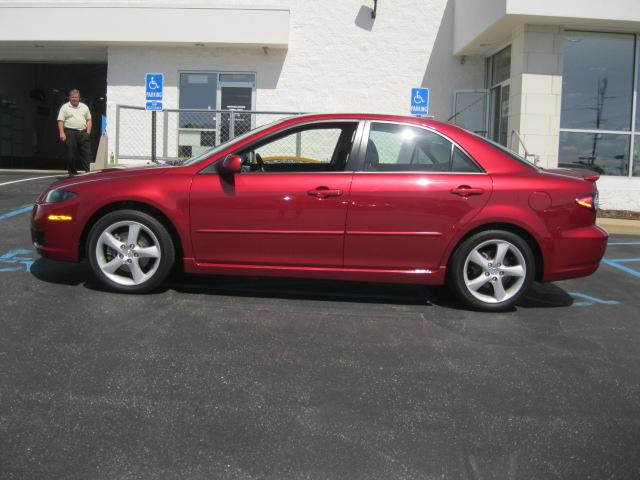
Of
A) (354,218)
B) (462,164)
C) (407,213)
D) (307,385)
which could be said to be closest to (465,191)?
(462,164)

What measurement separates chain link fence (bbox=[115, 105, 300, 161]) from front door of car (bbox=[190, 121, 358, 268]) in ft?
26.7

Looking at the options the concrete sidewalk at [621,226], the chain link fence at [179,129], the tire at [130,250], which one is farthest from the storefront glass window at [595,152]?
the tire at [130,250]

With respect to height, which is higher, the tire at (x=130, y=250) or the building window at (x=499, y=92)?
the building window at (x=499, y=92)

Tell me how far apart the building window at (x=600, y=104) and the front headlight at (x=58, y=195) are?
403 inches

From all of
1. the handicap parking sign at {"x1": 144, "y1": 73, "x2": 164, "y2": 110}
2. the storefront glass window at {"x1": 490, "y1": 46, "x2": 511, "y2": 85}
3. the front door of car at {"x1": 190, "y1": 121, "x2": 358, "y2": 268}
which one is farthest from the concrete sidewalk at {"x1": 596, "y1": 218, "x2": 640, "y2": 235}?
the handicap parking sign at {"x1": 144, "y1": 73, "x2": 164, "y2": 110}

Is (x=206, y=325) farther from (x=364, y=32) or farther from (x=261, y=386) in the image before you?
(x=364, y=32)

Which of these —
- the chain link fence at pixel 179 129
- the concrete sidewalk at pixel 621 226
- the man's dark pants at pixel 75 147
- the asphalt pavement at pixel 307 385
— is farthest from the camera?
the chain link fence at pixel 179 129

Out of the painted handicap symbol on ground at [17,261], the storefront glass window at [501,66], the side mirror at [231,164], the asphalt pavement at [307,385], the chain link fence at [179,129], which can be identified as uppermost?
the storefront glass window at [501,66]

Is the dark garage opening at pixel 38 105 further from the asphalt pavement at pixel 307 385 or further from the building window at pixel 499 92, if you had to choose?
the asphalt pavement at pixel 307 385

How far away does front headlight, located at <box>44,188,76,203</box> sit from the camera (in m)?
5.10

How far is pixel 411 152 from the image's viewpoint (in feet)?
16.8

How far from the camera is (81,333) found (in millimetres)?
4094

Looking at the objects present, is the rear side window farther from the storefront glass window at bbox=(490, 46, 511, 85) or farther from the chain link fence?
the storefront glass window at bbox=(490, 46, 511, 85)

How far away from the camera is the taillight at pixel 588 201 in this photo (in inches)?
196
